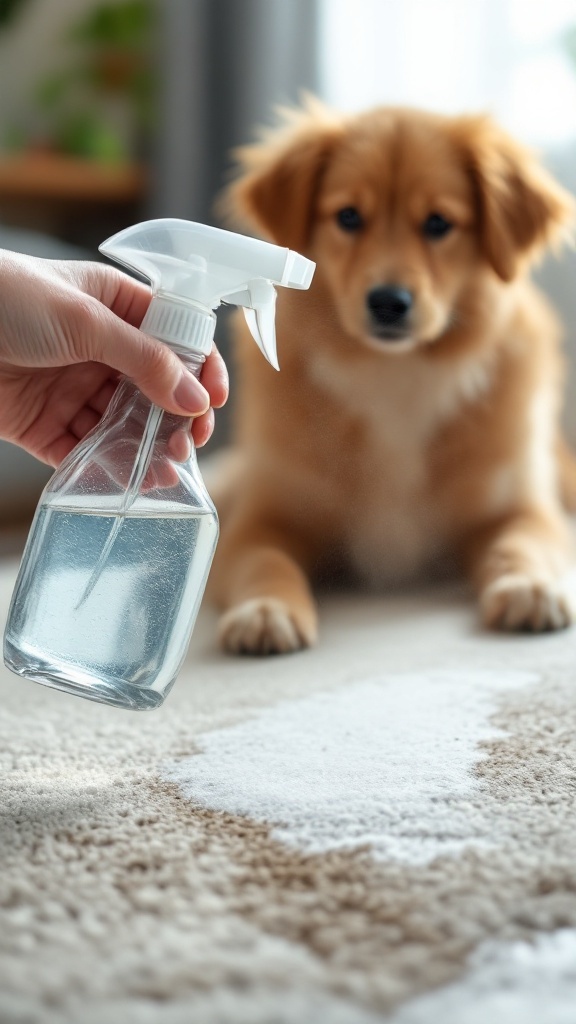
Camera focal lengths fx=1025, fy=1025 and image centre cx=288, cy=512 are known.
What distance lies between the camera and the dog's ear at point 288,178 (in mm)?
1215

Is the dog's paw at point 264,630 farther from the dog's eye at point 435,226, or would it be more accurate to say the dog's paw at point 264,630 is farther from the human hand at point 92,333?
the dog's eye at point 435,226

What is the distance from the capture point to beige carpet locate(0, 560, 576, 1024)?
1.45ft

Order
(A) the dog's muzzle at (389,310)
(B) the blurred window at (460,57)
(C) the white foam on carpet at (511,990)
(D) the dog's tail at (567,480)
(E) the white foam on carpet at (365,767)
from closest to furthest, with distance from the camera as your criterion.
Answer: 1. (C) the white foam on carpet at (511,990)
2. (E) the white foam on carpet at (365,767)
3. (A) the dog's muzzle at (389,310)
4. (D) the dog's tail at (567,480)
5. (B) the blurred window at (460,57)

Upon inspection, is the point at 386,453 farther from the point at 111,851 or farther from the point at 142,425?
the point at 111,851

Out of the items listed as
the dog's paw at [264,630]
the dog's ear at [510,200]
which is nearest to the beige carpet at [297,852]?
the dog's paw at [264,630]

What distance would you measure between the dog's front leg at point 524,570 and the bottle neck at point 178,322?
0.62 m

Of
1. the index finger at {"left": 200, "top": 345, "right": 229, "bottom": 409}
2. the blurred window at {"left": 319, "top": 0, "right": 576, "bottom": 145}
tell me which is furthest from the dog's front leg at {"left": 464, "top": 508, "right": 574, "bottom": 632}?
the blurred window at {"left": 319, "top": 0, "right": 576, "bottom": 145}

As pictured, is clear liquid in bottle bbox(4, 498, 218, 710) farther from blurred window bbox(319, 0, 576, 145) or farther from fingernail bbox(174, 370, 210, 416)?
blurred window bbox(319, 0, 576, 145)

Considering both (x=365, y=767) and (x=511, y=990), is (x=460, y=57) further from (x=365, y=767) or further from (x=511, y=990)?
(x=511, y=990)

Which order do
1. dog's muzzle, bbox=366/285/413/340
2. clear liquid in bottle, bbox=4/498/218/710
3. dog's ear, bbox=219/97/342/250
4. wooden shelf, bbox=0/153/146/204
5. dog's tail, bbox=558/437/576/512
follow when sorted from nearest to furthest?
1. clear liquid in bottle, bbox=4/498/218/710
2. dog's muzzle, bbox=366/285/413/340
3. dog's ear, bbox=219/97/342/250
4. dog's tail, bbox=558/437/576/512
5. wooden shelf, bbox=0/153/146/204

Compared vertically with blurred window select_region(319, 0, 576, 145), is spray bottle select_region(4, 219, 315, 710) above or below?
below

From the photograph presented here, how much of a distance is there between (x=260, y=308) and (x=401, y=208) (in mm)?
567

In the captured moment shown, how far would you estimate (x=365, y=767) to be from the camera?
2.38 ft

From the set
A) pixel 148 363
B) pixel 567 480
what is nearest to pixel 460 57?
pixel 567 480
